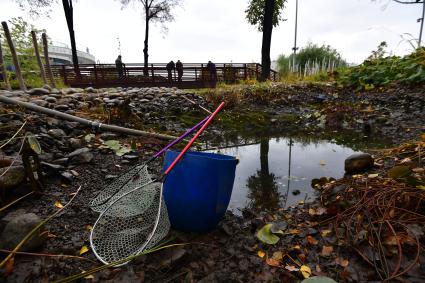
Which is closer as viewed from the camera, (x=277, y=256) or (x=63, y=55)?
(x=277, y=256)

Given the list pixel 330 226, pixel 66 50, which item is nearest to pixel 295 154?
pixel 330 226

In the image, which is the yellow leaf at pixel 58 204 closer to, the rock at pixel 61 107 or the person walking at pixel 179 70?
the rock at pixel 61 107

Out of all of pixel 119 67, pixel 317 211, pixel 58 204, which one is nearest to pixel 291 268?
pixel 317 211

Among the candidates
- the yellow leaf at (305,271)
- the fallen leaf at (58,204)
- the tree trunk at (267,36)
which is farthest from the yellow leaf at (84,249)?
the tree trunk at (267,36)

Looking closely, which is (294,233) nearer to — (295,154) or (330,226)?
(330,226)

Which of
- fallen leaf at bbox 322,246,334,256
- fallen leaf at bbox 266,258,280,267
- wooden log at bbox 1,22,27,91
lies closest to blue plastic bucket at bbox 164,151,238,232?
fallen leaf at bbox 266,258,280,267

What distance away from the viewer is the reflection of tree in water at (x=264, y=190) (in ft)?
8.33

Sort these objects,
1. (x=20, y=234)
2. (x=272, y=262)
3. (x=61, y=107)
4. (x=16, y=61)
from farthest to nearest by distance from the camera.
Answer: (x=16, y=61)
(x=61, y=107)
(x=272, y=262)
(x=20, y=234)

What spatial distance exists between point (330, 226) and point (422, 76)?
6.10 m

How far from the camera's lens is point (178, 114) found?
209 inches

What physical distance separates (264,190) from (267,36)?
920 cm

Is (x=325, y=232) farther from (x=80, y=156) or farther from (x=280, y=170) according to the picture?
(x=80, y=156)

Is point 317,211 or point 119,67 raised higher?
point 119,67

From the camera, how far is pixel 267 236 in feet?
6.16
